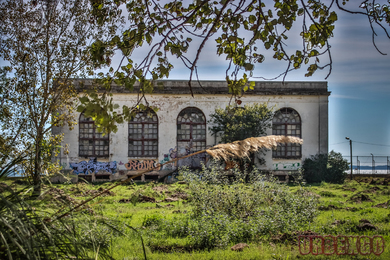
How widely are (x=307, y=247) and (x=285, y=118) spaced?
17.3 m

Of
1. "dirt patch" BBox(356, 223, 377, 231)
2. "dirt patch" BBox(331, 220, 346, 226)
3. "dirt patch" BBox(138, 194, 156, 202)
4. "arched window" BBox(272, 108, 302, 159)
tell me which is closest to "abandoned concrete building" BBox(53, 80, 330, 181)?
"arched window" BBox(272, 108, 302, 159)

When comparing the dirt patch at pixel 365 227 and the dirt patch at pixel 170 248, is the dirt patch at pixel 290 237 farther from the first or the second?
the dirt patch at pixel 170 248

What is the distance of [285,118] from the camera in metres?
22.4

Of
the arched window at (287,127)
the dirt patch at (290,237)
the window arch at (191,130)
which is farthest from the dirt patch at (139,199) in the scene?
the arched window at (287,127)

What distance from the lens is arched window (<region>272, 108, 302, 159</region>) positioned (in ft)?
72.3

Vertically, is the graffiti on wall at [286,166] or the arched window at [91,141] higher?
the arched window at [91,141]

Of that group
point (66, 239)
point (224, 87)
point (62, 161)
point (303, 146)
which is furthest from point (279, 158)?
point (66, 239)

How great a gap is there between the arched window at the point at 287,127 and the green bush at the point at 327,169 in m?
1.20

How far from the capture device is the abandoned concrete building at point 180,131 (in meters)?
21.4

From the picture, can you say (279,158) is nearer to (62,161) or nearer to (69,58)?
(62,161)

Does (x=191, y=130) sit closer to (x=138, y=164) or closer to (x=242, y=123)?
(x=242, y=123)

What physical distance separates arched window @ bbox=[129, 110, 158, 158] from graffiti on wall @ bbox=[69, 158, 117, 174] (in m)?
1.43

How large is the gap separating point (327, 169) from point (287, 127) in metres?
3.58

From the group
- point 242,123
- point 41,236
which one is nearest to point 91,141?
point 242,123
